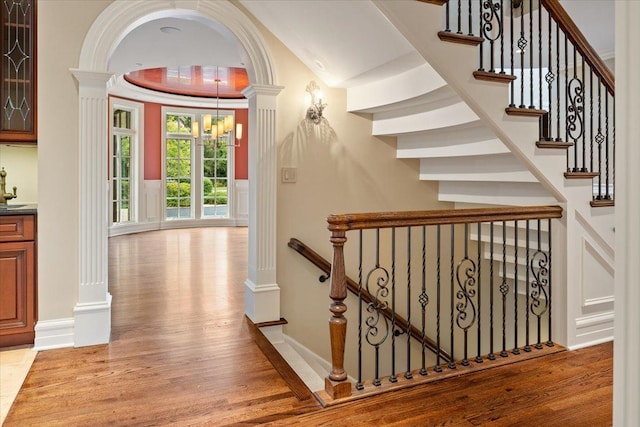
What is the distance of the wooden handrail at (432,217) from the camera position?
2283mm

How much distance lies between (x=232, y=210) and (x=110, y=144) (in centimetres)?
304

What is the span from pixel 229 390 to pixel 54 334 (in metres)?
1.45

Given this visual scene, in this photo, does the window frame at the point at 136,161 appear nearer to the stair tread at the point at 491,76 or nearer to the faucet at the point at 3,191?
the faucet at the point at 3,191

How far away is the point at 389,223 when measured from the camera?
7.82 ft

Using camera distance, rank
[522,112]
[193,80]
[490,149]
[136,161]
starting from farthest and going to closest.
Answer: [136,161], [193,80], [490,149], [522,112]

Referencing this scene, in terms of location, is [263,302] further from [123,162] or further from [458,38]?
[123,162]

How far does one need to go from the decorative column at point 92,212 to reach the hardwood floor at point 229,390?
0.62ft

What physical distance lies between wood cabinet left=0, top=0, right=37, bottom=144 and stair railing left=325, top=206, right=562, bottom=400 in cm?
236

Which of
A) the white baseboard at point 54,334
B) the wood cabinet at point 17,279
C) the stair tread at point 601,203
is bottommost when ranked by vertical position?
the white baseboard at point 54,334

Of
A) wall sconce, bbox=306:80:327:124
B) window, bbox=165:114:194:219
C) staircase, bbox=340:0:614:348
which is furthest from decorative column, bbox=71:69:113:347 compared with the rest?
window, bbox=165:114:194:219

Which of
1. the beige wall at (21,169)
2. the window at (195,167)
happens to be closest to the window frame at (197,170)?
the window at (195,167)

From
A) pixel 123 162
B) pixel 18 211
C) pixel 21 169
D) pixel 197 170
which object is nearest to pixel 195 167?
pixel 197 170

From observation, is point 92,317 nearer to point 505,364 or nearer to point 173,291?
point 173,291

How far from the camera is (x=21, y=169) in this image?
362cm
